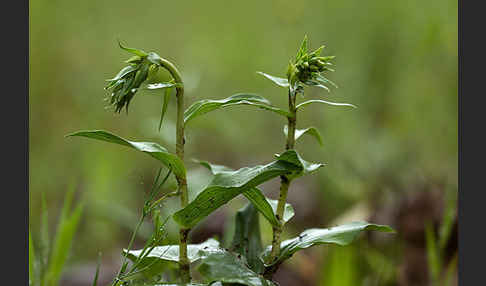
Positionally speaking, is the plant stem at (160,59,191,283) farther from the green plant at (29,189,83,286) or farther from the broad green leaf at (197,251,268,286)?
the green plant at (29,189,83,286)

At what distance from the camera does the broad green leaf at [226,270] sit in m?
1.01

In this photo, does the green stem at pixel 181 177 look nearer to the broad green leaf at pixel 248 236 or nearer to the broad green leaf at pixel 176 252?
the broad green leaf at pixel 176 252

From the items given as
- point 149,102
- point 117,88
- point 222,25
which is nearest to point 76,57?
point 149,102

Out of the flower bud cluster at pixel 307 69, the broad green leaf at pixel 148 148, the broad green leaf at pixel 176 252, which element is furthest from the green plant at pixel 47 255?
the flower bud cluster at pixel 307 69

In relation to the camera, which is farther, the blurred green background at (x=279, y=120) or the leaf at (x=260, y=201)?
the blurred green background at (x=279, y=120)

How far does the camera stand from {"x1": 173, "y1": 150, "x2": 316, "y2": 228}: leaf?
1065 mm

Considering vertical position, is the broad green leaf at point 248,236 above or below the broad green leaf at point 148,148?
below

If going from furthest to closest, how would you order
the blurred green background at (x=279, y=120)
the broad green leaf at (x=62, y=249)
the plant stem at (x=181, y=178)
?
the blurred green background at (x=279, y=120), the broad green leaf at (x=62, y=249), the plant stem at (x=181, y=178)

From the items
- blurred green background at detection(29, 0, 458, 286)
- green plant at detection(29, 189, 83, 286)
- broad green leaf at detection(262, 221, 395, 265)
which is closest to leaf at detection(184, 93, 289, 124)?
broad green leaf at detection(262, 221, 395, 265)

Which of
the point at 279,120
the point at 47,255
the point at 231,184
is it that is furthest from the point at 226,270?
the point at 279,120

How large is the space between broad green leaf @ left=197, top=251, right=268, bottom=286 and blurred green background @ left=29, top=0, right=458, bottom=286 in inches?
31.3

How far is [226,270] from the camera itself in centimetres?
104

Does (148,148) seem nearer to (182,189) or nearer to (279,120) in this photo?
(182,189)

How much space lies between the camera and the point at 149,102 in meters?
3.90
